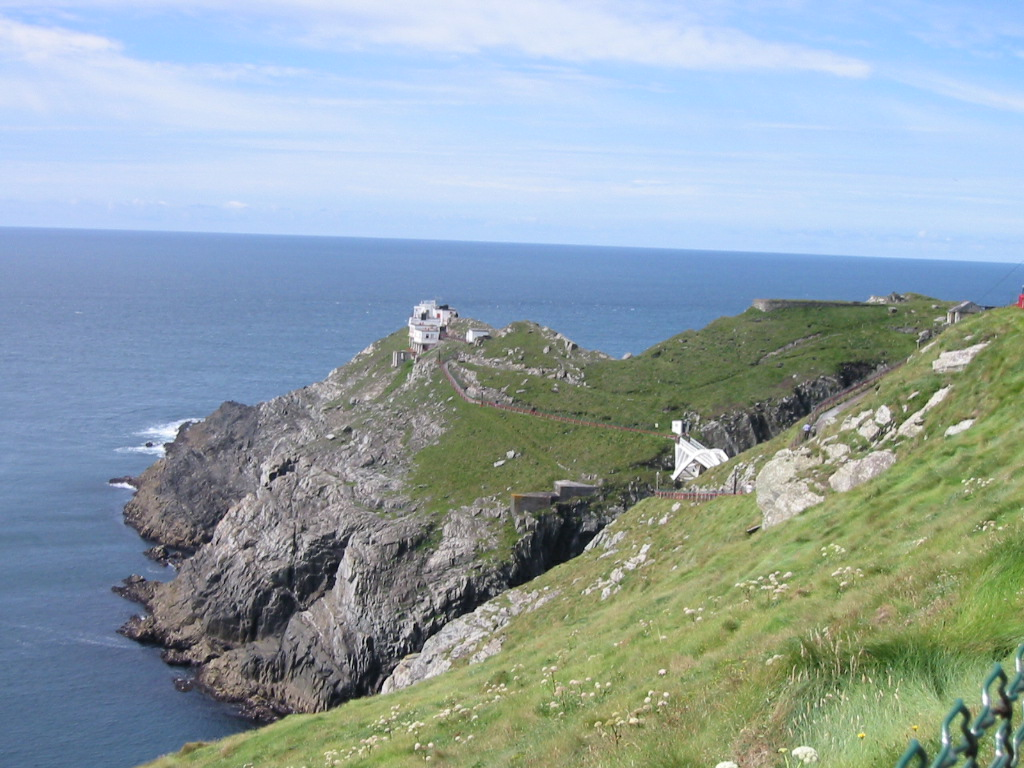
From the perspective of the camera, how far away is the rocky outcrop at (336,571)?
57.3 m

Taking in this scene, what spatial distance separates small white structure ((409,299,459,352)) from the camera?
108m

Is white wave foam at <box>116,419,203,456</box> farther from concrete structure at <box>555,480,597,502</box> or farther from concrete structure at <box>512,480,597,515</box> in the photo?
concrete structure at <box>555,480,597,502</box>

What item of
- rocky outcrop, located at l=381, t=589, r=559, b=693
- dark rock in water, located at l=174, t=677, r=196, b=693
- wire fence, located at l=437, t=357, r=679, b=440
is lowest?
dark rock in water, located at l=174, t=677, r=196, b=693

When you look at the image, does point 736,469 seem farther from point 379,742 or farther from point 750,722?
point 750,722

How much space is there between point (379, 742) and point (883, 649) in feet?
46.4

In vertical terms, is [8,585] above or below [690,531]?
below

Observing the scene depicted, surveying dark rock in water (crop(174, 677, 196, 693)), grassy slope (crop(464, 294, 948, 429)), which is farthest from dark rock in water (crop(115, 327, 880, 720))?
grassy slope (crop(464, 294, 948, 429))

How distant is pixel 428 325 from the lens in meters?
112

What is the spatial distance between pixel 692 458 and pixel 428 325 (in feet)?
178

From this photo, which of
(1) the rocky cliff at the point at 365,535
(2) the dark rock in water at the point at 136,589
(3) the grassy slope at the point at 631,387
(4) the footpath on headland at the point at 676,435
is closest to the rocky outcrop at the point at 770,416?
(1) the rocky cliff at the point at 365,535

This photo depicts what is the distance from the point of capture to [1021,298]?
118 ft

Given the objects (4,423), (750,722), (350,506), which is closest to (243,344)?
Answer: (4,423)

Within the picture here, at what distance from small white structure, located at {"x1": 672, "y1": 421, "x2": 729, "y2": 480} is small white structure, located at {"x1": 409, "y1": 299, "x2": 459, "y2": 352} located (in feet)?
149

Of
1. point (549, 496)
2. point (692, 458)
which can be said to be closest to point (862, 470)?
point (692, 458)
